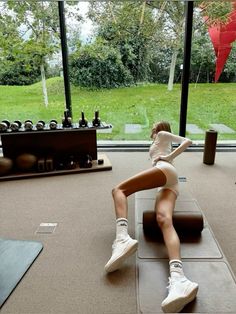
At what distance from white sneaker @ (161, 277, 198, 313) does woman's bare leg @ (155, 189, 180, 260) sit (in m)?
0.17

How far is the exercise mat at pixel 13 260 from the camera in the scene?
171 cm

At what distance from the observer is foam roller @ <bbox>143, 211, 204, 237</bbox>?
2086mm

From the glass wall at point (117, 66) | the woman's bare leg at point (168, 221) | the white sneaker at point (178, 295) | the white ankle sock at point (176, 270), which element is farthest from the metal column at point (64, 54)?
the white sneaker at point (178, 295)

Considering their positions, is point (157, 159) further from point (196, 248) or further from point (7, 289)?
point (7, 289)

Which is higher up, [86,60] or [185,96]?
[86,60]

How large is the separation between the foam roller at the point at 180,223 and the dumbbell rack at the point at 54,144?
1608mm

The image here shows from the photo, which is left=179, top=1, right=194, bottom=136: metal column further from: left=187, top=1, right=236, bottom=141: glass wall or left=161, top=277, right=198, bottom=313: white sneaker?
left=161, top=277, right=198, bottom=313: white sneaker

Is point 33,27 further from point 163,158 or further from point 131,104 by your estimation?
point 163,158

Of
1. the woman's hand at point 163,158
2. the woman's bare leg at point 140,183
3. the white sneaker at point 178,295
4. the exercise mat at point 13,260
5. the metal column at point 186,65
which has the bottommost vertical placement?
the exercise mat at point 13,260

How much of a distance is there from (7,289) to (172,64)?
12.6ft

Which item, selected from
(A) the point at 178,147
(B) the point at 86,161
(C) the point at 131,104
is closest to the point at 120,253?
(A) the point at 178,147

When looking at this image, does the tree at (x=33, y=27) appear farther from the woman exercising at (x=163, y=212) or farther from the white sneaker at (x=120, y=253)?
the white sneaker at (x=120, y=253)

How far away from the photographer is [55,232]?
228 cm

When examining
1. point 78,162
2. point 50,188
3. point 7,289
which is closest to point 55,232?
point 7,289
